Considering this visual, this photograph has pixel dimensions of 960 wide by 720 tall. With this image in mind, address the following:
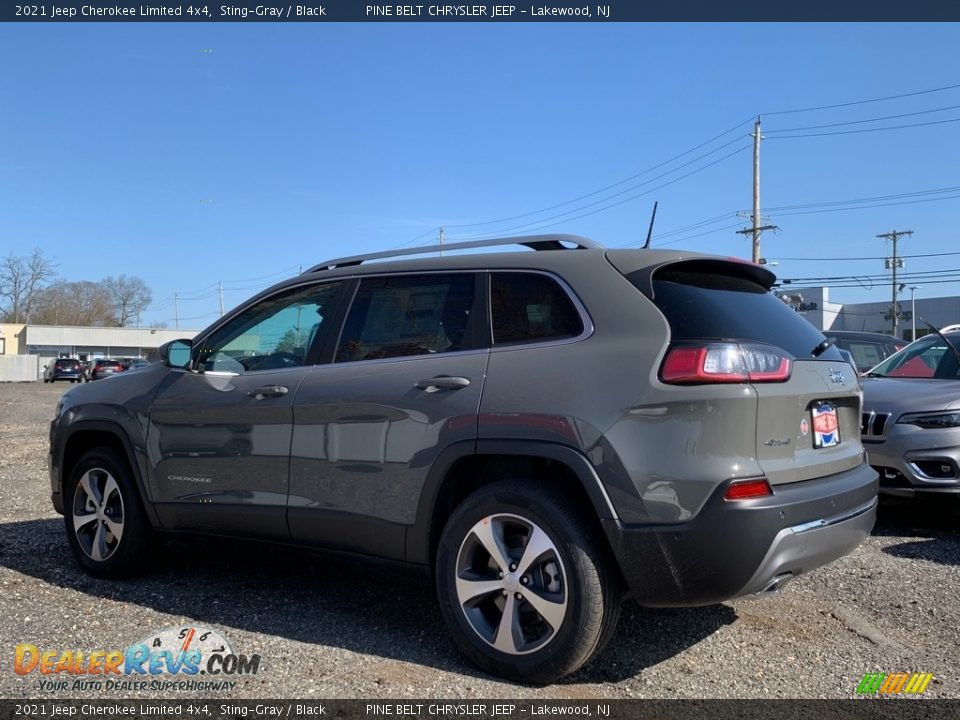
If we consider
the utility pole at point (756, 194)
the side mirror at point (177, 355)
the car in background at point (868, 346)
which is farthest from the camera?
the utility pole at point (756, 194)

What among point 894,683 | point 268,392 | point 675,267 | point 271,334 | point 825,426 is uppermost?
point 675,267

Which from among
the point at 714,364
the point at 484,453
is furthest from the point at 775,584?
the point at 484,453

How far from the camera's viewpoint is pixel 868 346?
13.1 meters

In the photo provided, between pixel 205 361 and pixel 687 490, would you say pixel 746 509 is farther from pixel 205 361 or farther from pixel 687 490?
pixel 205 361

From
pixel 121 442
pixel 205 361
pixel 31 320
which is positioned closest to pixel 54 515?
pixel 121 442

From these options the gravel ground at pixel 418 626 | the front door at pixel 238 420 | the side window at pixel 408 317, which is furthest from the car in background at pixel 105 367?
the side window at pixel 408 317

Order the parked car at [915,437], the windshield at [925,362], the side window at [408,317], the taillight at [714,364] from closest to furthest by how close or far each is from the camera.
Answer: the taillight at [714,364] < the side window at [408,317] < the parked car at [915,437] < the windshield at [925,362]

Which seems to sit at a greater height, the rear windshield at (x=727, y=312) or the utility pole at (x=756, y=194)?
the utility pole at (x=756, y=194)

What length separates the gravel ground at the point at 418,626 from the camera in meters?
3.45

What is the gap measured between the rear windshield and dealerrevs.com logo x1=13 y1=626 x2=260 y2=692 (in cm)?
236

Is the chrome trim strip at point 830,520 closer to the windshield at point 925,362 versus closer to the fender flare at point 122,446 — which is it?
the fender flare at point 122,446

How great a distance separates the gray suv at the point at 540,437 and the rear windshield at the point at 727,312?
1 centimetres

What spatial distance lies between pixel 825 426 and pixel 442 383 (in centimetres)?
169

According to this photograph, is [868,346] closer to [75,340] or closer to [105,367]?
[105,367]
